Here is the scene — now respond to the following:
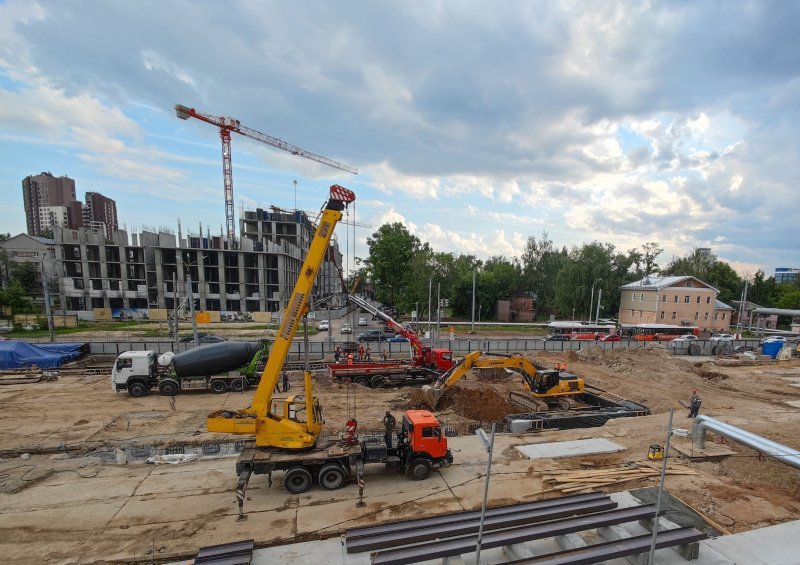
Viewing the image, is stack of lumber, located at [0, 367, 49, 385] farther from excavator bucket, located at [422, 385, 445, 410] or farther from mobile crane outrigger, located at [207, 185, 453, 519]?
excavator bucket, located at [422, 385, 445, 410]

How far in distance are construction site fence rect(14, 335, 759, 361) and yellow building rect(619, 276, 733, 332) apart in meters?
10.9

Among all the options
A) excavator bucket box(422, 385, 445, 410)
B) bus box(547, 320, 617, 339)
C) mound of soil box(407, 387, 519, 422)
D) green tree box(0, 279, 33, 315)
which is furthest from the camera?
green tree box(0, 279, 33, 315)

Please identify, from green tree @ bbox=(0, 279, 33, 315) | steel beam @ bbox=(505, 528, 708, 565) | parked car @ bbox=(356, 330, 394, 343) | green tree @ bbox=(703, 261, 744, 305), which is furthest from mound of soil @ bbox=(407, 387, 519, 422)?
green tree @ bbox=(703, 261, 744, 305)

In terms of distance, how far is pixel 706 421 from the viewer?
1302 cm

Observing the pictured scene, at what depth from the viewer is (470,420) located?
17.4m

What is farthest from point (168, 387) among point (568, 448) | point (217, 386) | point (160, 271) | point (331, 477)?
point (160, 271)

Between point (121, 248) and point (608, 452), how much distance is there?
7086 cm

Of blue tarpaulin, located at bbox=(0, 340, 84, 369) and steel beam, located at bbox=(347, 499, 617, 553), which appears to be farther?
blue tarpaulin, located at bbox=(0, 340, 84, 369)

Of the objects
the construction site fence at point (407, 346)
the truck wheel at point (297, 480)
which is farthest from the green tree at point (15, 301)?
the truck wheel at point (297, 480)

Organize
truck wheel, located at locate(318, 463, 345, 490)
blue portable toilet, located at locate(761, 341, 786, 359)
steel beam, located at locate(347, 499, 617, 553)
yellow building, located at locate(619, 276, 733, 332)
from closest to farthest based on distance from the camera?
steel beam, located at locate(347, 499, 617, 553) → truck wheel, located at locate(318, 463, 345, 490) → blue portable toilet, located at locate(761, 341, 786, 359) → yellow building, located at locate(619, 276, 733, 332)

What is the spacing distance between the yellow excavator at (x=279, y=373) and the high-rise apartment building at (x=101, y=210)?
570 feet

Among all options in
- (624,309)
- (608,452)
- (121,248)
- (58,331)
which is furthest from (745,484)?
(121,248)

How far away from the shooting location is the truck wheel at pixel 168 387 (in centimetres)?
2092

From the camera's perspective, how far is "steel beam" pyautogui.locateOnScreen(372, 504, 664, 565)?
676 centimetres
